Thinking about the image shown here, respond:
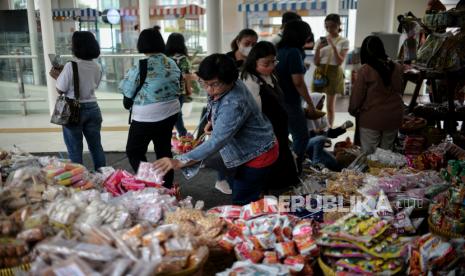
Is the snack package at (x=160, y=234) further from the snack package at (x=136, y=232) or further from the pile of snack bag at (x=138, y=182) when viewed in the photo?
the pile of snack bag at (x=138, y=182)

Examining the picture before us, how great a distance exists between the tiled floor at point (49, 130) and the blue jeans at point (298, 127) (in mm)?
2296

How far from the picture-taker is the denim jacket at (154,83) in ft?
12.4

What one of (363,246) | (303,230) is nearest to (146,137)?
(303,230)

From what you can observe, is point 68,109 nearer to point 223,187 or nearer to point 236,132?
point 223,187

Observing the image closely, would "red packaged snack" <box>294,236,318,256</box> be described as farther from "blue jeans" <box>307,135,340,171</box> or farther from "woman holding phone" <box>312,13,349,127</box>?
"woman holding phone" <box>312,13,349,127</box>

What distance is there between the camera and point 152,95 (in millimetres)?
Result: 3791

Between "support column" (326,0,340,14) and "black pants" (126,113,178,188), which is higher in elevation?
"support column" (326,0,340,14)

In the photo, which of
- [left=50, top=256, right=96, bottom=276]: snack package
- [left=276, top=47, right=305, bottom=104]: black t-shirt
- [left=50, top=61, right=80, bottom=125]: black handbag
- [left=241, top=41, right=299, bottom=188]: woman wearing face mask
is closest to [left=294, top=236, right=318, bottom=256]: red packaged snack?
[left=50, top=256, right=96, bottom=276]: snack package

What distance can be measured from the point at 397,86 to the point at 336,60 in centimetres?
249

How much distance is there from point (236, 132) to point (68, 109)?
1940mm

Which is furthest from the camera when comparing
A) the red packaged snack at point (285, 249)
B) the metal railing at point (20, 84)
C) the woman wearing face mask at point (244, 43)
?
the metal railing at point (20, 84)

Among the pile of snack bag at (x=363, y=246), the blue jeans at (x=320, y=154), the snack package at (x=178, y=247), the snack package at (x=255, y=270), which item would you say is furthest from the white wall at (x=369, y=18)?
the snack package at (x=178, y=247)

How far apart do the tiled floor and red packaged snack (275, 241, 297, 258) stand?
4.59 meters

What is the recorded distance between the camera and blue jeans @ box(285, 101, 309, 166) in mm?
4613
